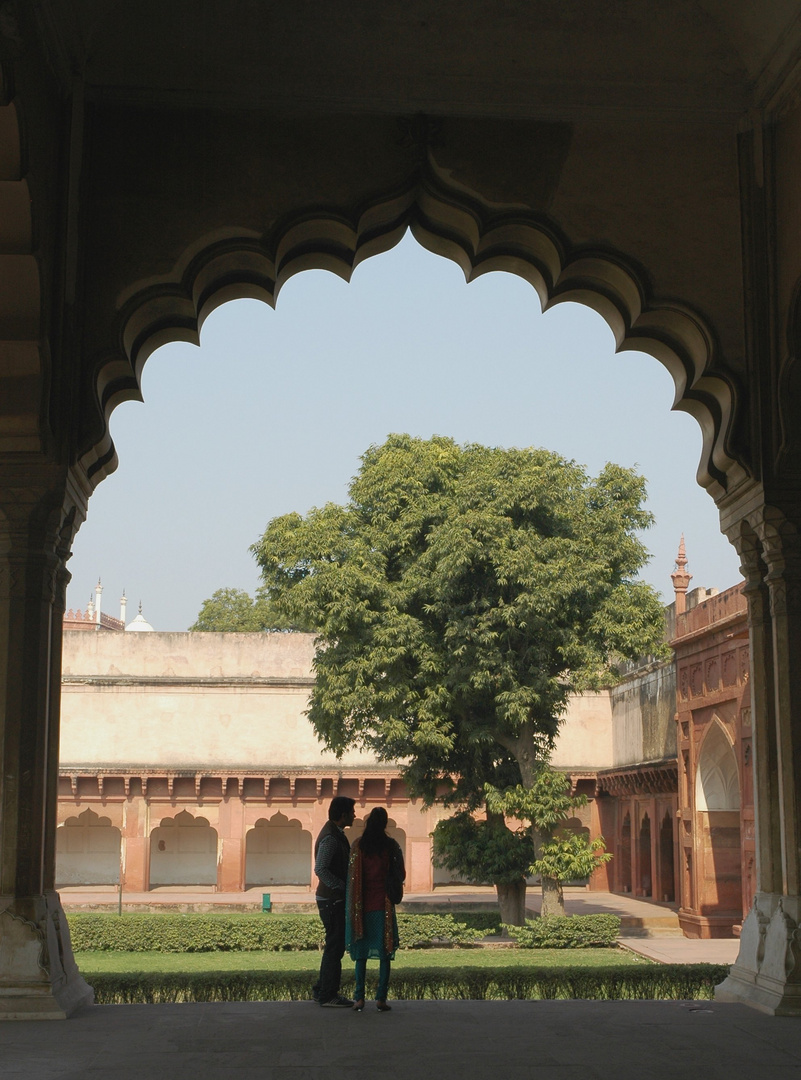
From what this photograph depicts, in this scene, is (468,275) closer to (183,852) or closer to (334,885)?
(334,885)

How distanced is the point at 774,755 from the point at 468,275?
8.83 feet

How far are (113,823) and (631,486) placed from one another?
14.9 meters

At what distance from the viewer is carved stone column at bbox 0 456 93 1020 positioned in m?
4.74

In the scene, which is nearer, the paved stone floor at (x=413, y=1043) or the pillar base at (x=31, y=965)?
the paved stone floor at (x=413, y=1043)

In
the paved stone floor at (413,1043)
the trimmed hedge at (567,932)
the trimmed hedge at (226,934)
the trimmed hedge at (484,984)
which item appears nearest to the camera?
the paved stone floor at (413,1043)

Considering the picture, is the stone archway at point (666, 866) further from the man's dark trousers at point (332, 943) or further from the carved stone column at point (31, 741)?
the carved stone column at point (31, 741)

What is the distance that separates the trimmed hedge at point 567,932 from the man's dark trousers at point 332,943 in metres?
13.8

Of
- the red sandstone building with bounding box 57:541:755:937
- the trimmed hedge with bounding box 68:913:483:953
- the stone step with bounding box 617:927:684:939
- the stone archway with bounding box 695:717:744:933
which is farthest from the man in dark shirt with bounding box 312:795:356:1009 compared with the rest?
the red sandstone building with bounding box 57:541:755:937

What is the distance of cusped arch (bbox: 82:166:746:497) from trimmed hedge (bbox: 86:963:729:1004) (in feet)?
16.6

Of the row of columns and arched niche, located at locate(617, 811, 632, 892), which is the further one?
arched niche, located at locate(617, 811, 632, 892)

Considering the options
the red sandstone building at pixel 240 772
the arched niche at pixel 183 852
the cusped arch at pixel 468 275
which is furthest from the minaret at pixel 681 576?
A: the cusped arch at pixel 468 275

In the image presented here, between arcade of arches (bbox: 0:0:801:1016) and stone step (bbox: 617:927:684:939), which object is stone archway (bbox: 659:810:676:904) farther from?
arcade of arches (bbox: 0:0:801:1016)

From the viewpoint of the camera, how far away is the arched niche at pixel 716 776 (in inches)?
872

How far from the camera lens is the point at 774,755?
17.8 feet
